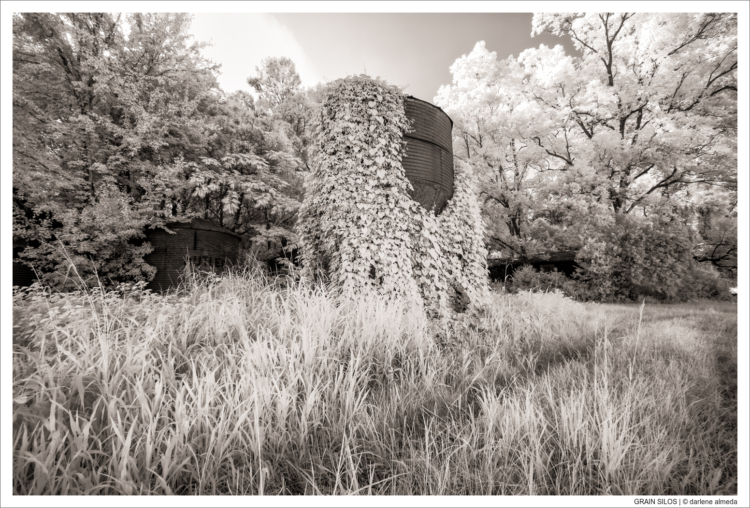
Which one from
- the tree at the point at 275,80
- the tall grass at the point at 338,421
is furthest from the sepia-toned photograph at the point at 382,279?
the tree at the point at 275,80

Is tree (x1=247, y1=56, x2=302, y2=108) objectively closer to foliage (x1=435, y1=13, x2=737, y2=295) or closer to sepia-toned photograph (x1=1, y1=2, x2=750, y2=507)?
sepia-toned photograph (x1=1, y1=2, x2=750, y2=507)

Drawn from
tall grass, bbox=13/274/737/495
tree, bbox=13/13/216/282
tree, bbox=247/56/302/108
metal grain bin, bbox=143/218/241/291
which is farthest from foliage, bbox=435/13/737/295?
tree, bbox=13/13/216/282

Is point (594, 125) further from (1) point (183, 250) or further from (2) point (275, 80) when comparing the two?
(1) point (183, 250)

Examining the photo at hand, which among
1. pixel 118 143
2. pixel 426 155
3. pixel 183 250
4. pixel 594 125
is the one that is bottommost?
pixel 183 250

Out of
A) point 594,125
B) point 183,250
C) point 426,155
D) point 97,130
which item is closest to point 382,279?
point 426,155

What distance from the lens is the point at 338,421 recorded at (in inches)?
67.1

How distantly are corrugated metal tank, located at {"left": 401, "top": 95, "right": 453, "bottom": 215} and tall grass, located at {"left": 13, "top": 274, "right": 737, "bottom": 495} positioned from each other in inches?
107

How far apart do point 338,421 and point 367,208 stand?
289cm

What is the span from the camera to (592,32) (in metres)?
11.2

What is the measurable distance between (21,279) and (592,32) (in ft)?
56.0

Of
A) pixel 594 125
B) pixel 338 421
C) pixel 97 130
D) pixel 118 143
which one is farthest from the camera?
pixel 594 125

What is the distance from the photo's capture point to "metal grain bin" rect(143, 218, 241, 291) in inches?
262

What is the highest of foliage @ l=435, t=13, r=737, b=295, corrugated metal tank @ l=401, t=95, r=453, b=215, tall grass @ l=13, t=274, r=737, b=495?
foliage @ l=435, t=13, r=737, b=295

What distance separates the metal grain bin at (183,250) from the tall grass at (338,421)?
4430 millimetres
